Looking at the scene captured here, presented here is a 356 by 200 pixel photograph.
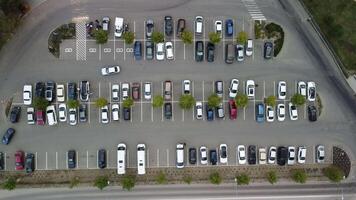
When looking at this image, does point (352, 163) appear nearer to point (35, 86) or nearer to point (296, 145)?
point (296, 145)

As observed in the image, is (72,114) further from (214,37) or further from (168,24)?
(214,37)

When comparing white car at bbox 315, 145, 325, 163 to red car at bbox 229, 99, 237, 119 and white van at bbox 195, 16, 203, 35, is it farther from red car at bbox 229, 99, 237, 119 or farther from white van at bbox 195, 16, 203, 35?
white van at bbox 195, 16, 203, 35

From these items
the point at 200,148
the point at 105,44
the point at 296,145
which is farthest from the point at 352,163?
the point at 105,44

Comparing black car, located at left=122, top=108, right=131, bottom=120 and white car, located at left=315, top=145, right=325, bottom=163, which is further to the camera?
white car, located at left=315, top=145, right=325, bottom=163

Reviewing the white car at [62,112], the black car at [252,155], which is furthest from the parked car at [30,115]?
the black car at [252,155]

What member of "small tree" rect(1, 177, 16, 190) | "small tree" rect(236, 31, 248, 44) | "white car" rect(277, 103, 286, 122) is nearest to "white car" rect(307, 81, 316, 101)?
"white car" rect(277, 103, 286, 122)

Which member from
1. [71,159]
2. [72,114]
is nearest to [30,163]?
[71,159]
